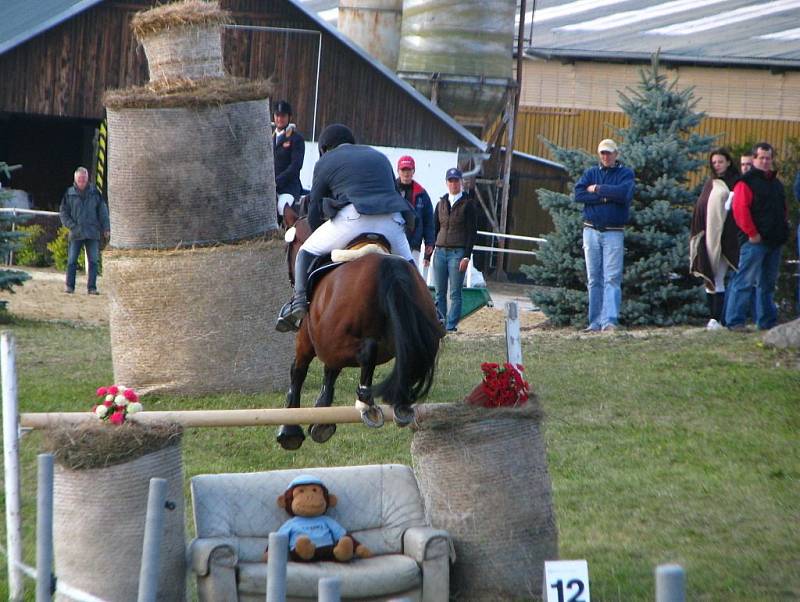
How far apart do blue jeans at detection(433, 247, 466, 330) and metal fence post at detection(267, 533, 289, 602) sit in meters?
12.7

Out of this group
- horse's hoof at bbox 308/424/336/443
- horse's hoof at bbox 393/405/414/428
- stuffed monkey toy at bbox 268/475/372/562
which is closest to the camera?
stuffed monkey toy at bbox 268/475/372/562

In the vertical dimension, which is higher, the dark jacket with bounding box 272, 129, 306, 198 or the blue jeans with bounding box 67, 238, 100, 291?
the dark jacket with bounding box 272, 129, 306, 198

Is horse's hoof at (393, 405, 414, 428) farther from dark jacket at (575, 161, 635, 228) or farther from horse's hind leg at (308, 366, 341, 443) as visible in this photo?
dark jacket at (575, 161, 635, 228)

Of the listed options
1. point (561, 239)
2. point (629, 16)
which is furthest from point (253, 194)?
point (629, 16)

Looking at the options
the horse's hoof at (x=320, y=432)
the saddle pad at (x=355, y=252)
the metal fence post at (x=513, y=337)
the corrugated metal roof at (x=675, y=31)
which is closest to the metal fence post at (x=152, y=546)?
the metal fence post at (x=513, y=337)

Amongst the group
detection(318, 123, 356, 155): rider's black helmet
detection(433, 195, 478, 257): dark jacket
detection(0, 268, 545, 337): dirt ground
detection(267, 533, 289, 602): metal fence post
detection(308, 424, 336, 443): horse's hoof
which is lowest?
detection(0, 268, 545, 337): dirt ground

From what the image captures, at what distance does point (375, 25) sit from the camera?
31.6 meters

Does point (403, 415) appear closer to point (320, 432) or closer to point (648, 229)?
point (320, 432)

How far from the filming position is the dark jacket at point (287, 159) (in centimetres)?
1359

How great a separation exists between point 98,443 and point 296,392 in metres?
2.68

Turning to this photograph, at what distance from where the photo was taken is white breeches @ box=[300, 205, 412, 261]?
26.9 feet

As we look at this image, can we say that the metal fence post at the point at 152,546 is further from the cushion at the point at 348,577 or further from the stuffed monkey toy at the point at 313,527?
the stuffed monkey toy at the point at 313,527

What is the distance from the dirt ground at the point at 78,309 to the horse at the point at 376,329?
8606 mm

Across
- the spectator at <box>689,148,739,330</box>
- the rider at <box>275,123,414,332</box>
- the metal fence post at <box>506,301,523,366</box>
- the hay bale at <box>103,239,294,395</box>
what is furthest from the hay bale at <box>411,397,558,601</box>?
the spectator at <box>689,148,739,330</box>
